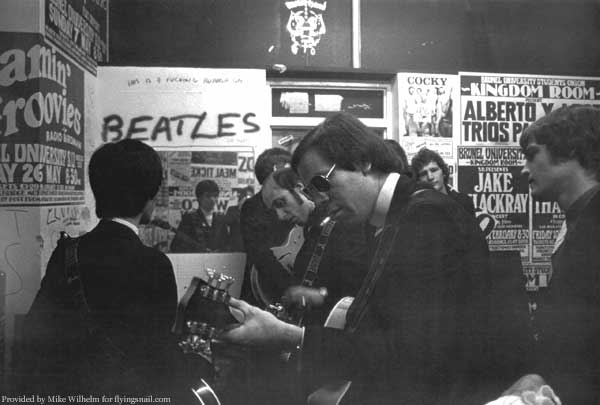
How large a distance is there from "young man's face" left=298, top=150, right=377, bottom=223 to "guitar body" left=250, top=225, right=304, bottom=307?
1.30ft

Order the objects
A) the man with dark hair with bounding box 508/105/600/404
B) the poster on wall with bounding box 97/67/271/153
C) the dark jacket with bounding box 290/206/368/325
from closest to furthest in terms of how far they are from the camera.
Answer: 1. the man with dark hair with bounding box 508/105/600/404
2. the dark jacket with bounding box 290/206/368/325
3. the poster on wall with bounding box 97/67/271/153

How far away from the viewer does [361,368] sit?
72 centimetres

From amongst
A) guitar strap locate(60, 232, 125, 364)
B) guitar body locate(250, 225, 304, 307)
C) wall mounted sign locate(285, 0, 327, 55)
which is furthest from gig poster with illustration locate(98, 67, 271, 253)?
guitar strap locate(60, 232, 125, 364)

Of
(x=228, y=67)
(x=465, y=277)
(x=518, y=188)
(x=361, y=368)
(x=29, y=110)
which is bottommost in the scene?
(x=361, y=368)

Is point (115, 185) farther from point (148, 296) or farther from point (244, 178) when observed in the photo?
point (244, 178)

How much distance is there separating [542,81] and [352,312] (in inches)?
31.0

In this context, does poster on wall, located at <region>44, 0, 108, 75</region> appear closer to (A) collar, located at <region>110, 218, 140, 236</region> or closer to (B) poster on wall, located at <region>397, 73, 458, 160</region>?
(A) collar, located at <region>110, 218, 140, 236</region>

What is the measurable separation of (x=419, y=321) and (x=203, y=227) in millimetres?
660

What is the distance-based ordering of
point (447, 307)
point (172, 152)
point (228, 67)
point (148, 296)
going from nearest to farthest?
point (447, 307) < point (148, 296) < point (172, 152) < point (228, 67)

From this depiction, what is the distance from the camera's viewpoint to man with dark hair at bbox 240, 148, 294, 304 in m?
1.29

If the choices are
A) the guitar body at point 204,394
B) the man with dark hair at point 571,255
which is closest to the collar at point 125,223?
the guitar body at point 204,394

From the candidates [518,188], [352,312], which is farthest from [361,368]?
[518,188]

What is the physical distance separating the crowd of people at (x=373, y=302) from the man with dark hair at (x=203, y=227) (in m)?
0.26

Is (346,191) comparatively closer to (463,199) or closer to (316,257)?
(316,257)
